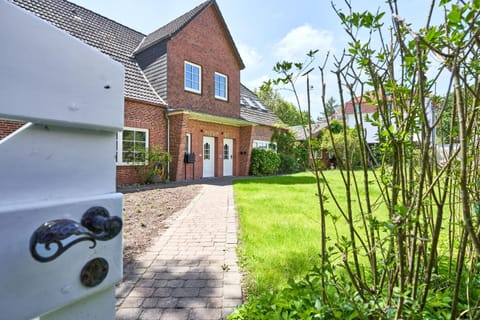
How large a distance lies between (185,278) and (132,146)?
25.5ft

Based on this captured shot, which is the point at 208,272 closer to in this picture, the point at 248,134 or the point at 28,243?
the point at 28,243

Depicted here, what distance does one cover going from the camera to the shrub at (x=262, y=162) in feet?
46.2

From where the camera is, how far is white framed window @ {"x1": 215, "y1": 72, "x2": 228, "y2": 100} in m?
12.7

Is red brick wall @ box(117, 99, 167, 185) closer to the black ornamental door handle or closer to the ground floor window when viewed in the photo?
the ground floor window

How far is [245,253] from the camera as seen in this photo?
302 centimetres

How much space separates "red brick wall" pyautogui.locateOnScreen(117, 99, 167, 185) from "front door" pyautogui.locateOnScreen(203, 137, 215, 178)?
225 cm

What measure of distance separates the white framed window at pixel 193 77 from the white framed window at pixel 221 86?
1.10 m

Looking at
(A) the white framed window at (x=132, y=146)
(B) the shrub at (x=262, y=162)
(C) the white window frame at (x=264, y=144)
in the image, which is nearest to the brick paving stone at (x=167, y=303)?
(A) the white framed window at (x=132, y=146)

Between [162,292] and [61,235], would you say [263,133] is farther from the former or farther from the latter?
[61,235]

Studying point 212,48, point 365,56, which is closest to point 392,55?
point 365,56

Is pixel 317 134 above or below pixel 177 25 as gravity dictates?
below

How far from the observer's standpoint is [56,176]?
0.50 m

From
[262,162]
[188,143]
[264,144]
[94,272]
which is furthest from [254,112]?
[94,272]

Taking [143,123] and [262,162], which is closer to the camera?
[143,123]
